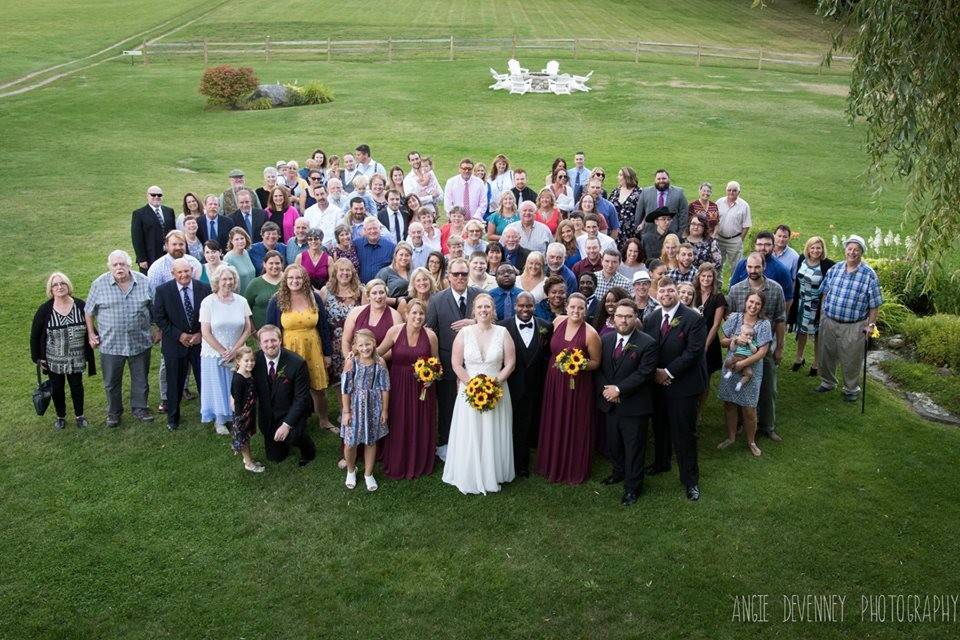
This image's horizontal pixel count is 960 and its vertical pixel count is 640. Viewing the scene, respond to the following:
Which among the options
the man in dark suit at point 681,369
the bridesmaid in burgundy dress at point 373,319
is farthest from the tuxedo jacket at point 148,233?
the man in dark suit at point 681,369

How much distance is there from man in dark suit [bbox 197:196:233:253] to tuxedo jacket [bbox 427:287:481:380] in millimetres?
4170

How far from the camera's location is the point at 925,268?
9367mm

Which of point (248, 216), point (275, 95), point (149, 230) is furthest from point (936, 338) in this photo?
point (275, 95)

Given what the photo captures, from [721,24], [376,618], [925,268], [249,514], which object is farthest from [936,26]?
[721,24]

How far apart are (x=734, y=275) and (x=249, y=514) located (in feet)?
21.9

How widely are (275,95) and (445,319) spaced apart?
80.3 feet

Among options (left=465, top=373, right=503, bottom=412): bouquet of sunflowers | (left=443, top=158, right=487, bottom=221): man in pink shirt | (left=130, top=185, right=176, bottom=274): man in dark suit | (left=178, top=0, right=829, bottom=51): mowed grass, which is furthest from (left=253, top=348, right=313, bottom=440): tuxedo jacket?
(left=178, top=0, right=829, bottom=51): mowed grass

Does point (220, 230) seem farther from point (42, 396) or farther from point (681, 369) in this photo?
point (681, 369)

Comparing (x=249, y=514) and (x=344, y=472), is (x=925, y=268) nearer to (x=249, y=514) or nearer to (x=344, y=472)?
(x=344, y=472)

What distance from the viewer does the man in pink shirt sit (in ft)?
47.8

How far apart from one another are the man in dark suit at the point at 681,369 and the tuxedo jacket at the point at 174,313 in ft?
17.3

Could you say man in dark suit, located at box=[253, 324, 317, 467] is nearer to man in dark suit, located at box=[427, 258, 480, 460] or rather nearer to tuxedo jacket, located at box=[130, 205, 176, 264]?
man in dark suit, located at box=[427, 258, 480, 460]

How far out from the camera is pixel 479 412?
29.2 ft

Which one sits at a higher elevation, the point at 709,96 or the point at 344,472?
the point at 709,96
